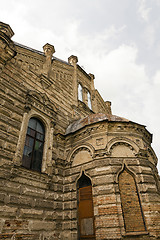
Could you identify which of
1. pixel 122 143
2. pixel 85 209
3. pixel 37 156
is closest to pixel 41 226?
pixel 85 209

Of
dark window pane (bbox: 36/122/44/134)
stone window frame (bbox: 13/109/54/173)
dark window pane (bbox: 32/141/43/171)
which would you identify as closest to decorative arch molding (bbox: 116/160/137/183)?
stone window frame (bbox: 13/109/54/173)

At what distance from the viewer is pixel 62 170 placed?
8891 mm

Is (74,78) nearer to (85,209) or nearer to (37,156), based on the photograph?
(37,156)

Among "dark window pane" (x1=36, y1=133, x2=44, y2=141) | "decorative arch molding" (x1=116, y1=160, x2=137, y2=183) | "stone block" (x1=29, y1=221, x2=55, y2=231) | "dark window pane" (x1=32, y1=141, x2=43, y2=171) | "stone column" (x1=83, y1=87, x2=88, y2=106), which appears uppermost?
"stone column" (x1=83, y1=87, x2=88, y2=106)

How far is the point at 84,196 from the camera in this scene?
7.73 metres

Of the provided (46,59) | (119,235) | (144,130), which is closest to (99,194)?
(119,235)

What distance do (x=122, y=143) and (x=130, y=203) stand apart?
2.72 meters

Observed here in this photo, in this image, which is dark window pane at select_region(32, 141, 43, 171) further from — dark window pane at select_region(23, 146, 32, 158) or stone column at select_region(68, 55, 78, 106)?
stone column at select_region(68, 55, 78, 106)

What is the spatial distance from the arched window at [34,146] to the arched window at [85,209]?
226 cm

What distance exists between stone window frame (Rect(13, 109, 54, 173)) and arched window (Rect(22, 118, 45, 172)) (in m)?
0.20

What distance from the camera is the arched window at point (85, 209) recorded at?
6.95 meters

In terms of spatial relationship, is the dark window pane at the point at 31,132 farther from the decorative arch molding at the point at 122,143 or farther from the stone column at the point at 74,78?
the stone column at the point at 74,78

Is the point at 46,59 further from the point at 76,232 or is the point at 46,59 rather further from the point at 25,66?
the point at 76,232

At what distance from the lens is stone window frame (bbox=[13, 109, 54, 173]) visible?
7.07 meters
